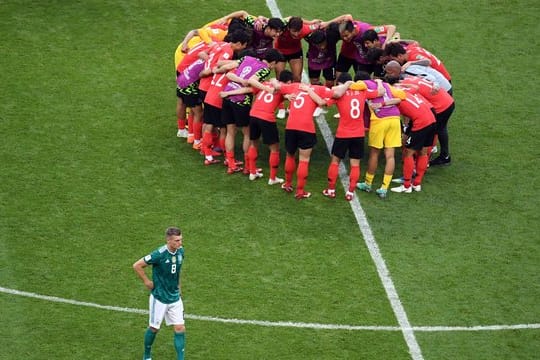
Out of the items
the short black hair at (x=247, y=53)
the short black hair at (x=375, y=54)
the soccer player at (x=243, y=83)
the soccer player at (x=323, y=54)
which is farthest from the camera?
the soccer player at (x=323, y=54)

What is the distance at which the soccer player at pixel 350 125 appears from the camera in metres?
15.8

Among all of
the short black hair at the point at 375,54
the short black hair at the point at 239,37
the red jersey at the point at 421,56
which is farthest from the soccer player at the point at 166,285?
the red jersey at the point at 421,56

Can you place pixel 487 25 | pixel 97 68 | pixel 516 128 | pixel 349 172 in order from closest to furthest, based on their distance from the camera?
pixel 349 172, pixel 516 128, pixel 97 68, pixel 487 25

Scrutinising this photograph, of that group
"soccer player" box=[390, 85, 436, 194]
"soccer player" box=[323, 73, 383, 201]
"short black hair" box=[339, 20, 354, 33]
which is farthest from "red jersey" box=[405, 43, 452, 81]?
"soccer player" box=[323, 73, 383, 201]

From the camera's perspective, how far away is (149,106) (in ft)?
61.4

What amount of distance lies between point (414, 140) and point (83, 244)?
4926 mm

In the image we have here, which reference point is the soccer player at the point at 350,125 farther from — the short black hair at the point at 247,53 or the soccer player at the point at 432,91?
the short black hair at the point at 247,53

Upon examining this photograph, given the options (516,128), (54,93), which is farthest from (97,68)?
(516,128)

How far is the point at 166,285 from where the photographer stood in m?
12.2

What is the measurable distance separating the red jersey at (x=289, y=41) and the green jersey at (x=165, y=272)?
6.77 meters

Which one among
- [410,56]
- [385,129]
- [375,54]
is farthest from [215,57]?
[410,56]

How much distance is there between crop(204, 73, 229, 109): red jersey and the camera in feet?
54.5

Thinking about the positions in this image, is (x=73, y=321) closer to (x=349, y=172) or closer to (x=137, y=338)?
(x=137, y=338)

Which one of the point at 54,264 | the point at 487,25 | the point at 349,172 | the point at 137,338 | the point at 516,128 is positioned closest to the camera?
the point at 137,338
